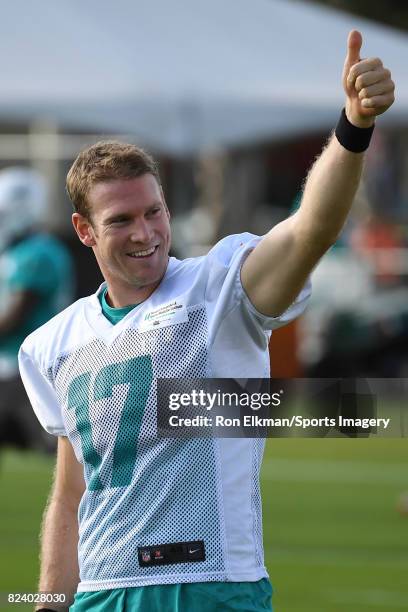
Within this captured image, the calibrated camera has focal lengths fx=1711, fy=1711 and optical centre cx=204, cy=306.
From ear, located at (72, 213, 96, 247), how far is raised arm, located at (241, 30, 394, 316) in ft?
1.50

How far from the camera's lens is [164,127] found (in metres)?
14.2

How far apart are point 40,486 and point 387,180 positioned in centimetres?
1904

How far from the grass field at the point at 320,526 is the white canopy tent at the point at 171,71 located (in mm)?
2895

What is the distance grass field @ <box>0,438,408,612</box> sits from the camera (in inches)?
320

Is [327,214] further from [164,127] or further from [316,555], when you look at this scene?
[164,127]

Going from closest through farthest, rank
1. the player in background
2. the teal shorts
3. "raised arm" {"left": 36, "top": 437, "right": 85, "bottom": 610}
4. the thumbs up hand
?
the thumbs up hand < the teal shorts < "raised arm" {"left": 36, "top": 437, "right": 85, "bottom": 610} < the player in background

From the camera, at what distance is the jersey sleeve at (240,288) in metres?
3.54

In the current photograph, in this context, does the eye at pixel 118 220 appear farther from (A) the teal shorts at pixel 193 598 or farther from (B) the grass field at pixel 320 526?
(B) the grass field at pixel 320 526

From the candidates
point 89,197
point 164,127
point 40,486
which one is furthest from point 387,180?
point 89,197

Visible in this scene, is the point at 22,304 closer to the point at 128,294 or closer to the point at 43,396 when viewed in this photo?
the point at 43,396

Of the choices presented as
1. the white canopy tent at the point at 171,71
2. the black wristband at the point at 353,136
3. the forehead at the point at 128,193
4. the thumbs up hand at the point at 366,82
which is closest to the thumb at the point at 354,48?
the thumbs up hand at the point at 366,82

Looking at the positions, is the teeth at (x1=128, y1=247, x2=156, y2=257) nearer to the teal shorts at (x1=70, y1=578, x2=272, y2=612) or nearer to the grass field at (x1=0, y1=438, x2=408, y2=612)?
the teal shorts at (x1=70, y1=578, x2=272, y2=612)

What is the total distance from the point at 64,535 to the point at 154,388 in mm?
519

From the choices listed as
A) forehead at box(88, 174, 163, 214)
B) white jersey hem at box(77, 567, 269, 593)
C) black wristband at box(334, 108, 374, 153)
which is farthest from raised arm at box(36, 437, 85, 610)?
black wristband at box(334, 108, 374, 153)
